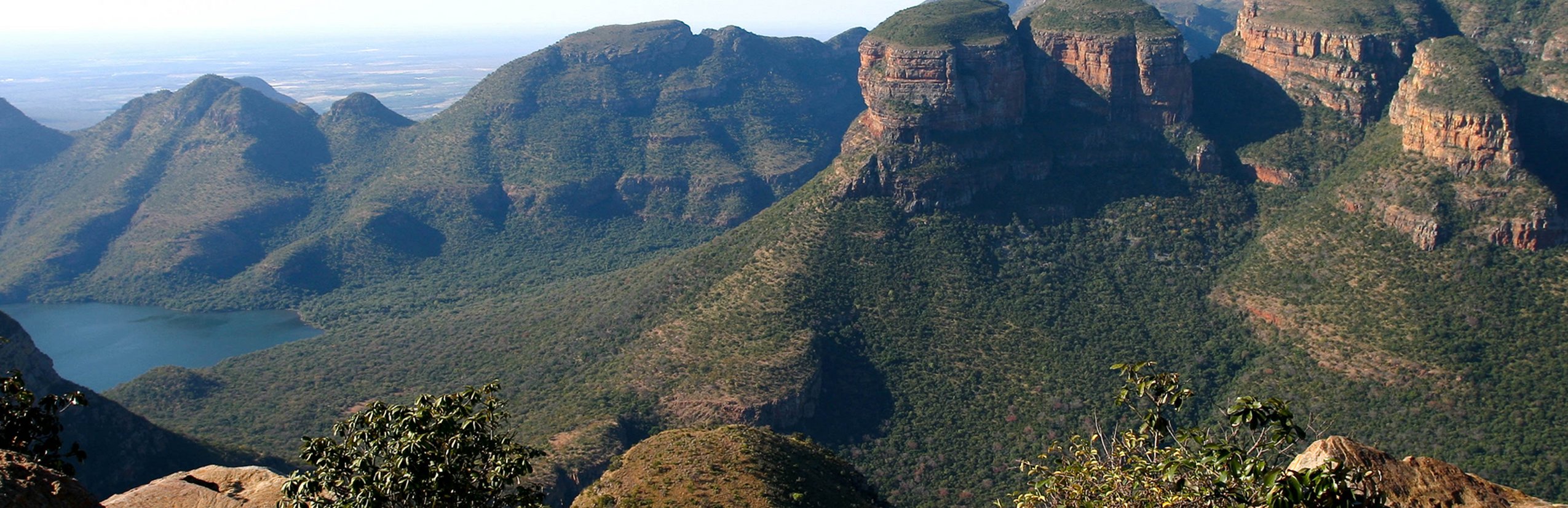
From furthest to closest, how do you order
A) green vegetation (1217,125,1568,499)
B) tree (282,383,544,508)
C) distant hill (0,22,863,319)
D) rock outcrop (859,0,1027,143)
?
distant hill (0,22,863,319), rock outcrop (859,0,1027,143), green vegetation (1217,125,1568,499), tree (282,383,544,508)

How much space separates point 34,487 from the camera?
682 inches

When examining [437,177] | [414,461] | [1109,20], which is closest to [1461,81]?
[1109,20]

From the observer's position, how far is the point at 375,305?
107312 mm

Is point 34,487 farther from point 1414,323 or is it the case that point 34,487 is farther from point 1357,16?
point 1357,16

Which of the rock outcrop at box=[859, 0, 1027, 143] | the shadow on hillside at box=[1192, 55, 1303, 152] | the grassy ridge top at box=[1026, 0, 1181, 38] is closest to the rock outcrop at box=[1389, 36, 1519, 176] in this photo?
the shadow on hillside at box=[1192, 55, 1303, 152]

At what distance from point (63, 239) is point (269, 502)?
125 meters

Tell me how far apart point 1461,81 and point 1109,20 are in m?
26.2

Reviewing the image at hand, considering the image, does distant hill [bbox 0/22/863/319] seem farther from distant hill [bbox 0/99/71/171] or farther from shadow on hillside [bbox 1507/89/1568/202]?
shadow on hillside [bbox 1507/89/1568/202]

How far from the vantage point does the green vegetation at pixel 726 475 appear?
128 ft

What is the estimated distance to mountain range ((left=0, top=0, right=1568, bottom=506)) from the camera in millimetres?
58844

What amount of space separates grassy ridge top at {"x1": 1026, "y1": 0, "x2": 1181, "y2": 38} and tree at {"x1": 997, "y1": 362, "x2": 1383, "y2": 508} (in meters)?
68.3

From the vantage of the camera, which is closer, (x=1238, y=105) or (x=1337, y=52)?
(x=1337, y=52)

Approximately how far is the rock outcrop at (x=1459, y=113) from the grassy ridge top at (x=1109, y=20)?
18.6 metres

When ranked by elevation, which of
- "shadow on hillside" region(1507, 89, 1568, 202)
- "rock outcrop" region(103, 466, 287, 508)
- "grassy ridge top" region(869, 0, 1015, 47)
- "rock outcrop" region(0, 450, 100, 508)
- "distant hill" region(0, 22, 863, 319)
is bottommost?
"distant hill" region(0, 22, 863, 319)
